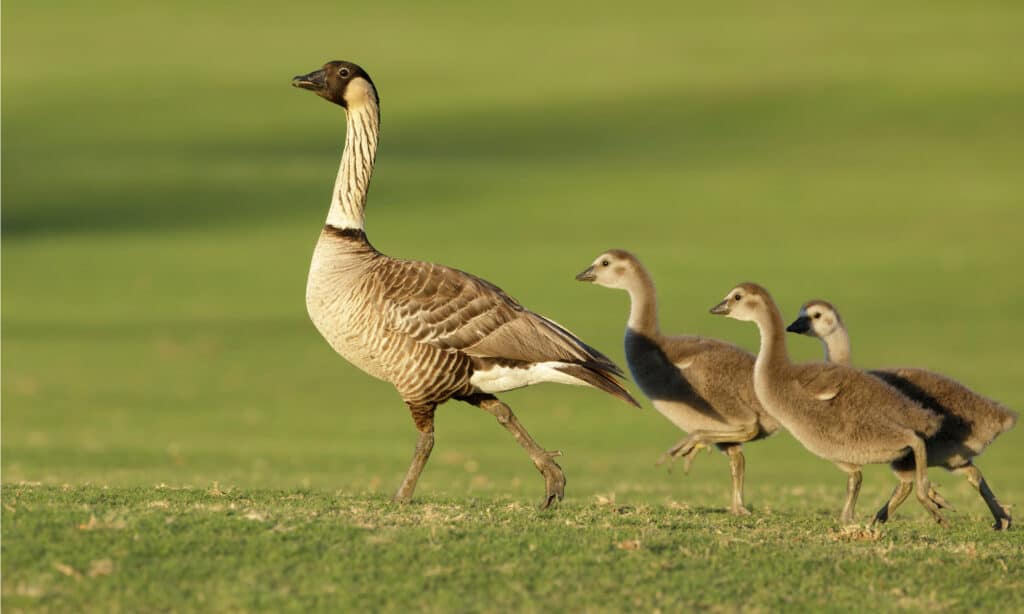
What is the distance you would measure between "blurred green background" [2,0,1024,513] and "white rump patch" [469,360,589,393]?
5.09 meters

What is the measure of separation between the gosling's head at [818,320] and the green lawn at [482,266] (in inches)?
71.9

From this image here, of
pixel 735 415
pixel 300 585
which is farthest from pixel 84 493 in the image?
pixel 735 415

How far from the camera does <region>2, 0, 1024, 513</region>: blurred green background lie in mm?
27125

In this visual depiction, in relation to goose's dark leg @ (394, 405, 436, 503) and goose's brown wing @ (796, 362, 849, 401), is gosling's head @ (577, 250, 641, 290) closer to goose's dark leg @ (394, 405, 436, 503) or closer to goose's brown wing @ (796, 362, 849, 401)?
goose's brown wing @ (796, 362, 849, 401)

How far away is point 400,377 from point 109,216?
41599 millimetres

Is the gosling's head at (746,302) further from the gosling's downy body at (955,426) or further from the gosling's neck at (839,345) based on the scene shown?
the gosling's downy body at (955,426)

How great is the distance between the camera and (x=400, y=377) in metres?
12.2

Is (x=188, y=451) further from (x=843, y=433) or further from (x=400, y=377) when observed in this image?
(x=843, y=433)

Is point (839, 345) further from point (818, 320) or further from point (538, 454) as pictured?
point (538, 454)

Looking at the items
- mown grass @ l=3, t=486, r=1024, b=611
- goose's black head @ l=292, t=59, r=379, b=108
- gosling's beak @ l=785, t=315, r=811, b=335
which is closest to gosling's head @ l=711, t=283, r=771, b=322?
gosling's beak @ l=785, t=315, r=811, b=335

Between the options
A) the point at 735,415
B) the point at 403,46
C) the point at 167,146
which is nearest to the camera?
the point at 735,415

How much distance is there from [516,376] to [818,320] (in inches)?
137

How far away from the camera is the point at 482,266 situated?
43906 millimetres

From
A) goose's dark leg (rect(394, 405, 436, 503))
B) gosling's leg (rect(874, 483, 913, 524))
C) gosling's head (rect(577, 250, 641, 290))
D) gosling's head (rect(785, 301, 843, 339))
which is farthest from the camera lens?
gosling's head (rect(577, 250, 641, 290))
